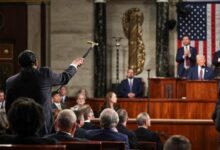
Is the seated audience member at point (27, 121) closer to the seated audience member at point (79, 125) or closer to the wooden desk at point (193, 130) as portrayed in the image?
the seated audience member at point (79, 125)

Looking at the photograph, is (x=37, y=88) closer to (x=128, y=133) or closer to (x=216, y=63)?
(x=128, y=133)

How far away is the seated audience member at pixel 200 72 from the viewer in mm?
13484

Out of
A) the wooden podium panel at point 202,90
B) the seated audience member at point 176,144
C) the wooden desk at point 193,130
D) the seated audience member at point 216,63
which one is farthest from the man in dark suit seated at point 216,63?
the seated audience member at point 176,144

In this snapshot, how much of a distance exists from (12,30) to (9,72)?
1.12 meters

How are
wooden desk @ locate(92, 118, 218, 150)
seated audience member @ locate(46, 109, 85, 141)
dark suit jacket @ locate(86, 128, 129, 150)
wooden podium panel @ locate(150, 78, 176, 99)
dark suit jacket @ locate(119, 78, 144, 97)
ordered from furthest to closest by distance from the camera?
dark suit jacket @ locate(119, 78, 144, 97) < wooden podium panel @ locate(150, 78, 176, 99) < wooden desk @ locate(92, 118, 218, 150) < dark suit jacket @ locate(86, 128, 129, 150) < seated audience member @ locate(46, 109, 85, 141)

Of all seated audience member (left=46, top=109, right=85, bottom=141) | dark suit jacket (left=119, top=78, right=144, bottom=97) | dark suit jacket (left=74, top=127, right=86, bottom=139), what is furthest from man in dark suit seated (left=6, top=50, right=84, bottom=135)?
dark suit jacket (left=119, top=78, right=144, bottom=97)

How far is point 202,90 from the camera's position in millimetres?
12734

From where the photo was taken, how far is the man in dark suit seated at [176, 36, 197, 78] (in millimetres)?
14391

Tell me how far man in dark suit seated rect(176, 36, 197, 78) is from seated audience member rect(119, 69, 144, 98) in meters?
1.00

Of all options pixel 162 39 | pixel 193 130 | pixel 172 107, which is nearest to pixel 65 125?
pixel 193 130

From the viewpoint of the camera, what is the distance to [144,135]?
782 cm

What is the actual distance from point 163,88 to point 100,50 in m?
2.43

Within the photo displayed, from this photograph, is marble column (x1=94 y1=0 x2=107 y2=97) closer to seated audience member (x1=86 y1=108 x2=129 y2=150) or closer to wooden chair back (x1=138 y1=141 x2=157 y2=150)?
wooden chair back (x1=138 y1=141 x2=157 y2=150)

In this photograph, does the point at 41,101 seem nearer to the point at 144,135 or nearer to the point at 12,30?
the point at 144,135
